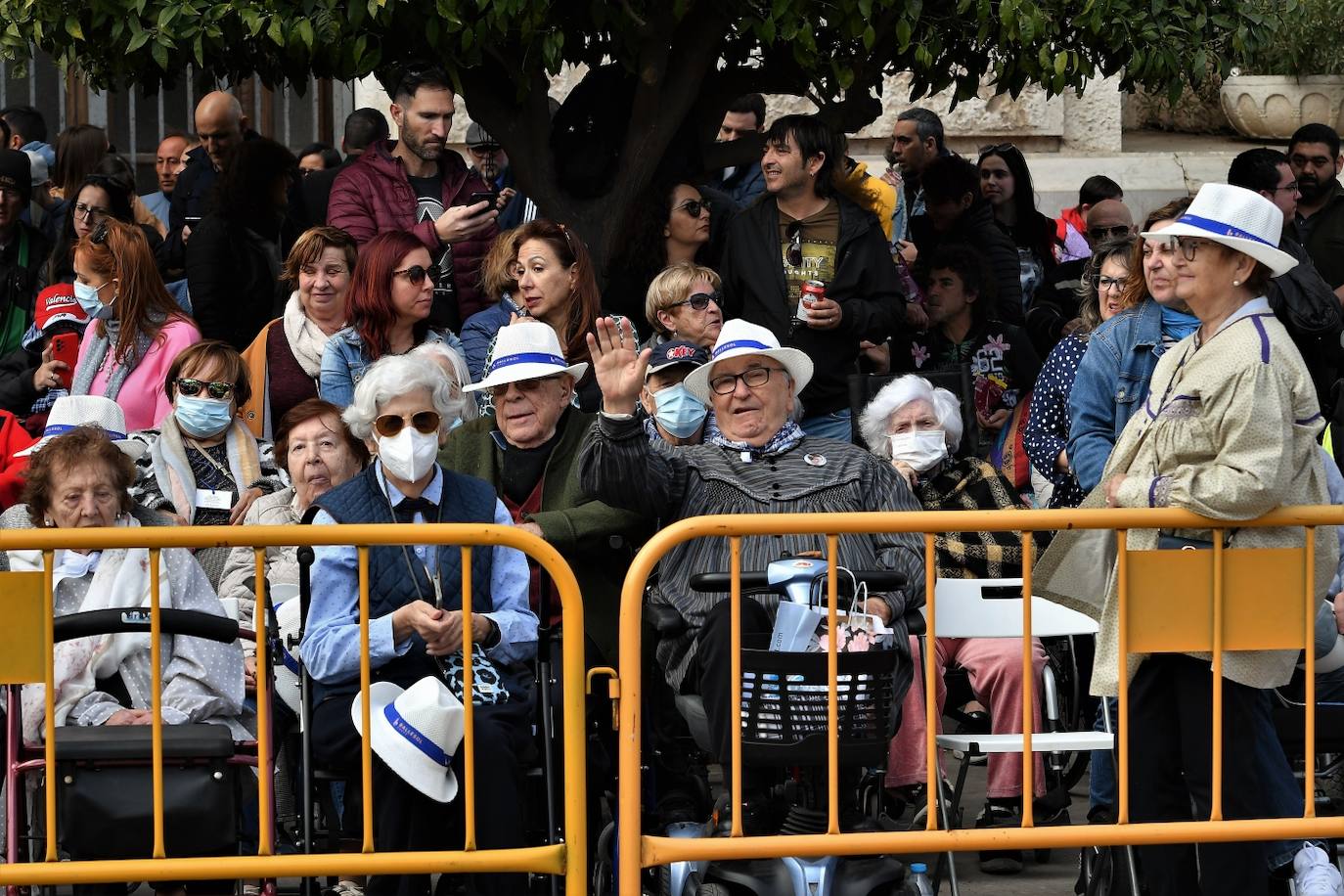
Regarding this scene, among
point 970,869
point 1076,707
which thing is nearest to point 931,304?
point 1076,707

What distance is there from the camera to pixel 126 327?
26.7 feet

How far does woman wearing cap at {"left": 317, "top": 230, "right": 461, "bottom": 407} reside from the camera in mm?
7762

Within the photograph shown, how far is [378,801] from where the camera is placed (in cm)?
563

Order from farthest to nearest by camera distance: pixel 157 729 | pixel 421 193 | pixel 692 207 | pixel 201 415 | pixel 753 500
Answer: pixel 692 207 → pixel 421 193 → pixel 201 415 → pixel 753 500 → pixel 157 729

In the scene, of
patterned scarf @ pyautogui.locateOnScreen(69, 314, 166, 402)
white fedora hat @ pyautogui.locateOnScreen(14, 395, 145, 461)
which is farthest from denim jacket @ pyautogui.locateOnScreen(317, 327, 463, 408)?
patterned scarf @ pyautogui.locateOnScreen(69, 314, 166, 402)

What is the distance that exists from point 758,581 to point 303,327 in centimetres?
299

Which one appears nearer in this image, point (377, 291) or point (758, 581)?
point (758, 581)

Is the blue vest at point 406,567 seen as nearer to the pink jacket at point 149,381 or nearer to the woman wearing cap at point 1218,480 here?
the woman wearing cap at point 1218,480

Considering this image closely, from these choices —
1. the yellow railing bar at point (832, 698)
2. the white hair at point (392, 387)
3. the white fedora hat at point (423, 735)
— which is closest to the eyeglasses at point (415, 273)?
the white hair at point (392, 387)

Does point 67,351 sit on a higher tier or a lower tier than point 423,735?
Answer: higher

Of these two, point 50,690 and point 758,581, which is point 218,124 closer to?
point 758,581

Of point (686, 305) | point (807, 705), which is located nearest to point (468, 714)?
point (807, 705)

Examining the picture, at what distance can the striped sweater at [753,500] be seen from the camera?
6227 mm

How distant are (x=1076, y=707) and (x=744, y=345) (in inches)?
74.3
